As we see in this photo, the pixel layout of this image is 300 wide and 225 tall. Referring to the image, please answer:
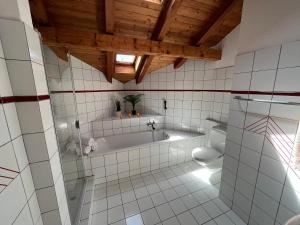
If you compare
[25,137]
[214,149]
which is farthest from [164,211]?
[25,137]

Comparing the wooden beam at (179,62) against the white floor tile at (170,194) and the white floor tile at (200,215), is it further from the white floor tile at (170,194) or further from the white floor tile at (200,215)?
the white floor tile at (200,215)

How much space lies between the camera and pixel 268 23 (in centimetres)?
113

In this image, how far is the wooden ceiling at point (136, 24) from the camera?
1524 mm

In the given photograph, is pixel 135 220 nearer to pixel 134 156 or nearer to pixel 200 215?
pixel 200 215

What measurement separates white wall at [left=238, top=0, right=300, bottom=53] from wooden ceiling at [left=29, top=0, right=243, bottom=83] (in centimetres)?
53

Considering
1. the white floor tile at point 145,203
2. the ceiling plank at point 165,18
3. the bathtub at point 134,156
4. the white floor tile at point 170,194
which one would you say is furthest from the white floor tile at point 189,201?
the ceiling plank at point 165,18

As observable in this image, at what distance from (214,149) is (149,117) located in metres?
1.54

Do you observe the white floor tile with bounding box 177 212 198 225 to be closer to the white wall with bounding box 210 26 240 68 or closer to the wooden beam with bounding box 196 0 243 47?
the white wall with bounding box 210 26 240 68

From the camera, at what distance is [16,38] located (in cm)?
66

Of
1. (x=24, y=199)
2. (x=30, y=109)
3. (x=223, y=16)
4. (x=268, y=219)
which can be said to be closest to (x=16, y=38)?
(x=30, y=109)

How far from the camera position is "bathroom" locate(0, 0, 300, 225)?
2.38ft

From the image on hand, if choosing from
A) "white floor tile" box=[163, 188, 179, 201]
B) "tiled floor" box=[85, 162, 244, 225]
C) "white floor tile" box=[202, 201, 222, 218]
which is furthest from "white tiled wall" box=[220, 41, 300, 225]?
"white floor tile" box=[163, 188, 179, 201]

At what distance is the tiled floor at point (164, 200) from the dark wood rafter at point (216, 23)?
216 cm

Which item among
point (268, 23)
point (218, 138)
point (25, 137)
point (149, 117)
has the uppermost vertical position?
Result: point (268, 23)
